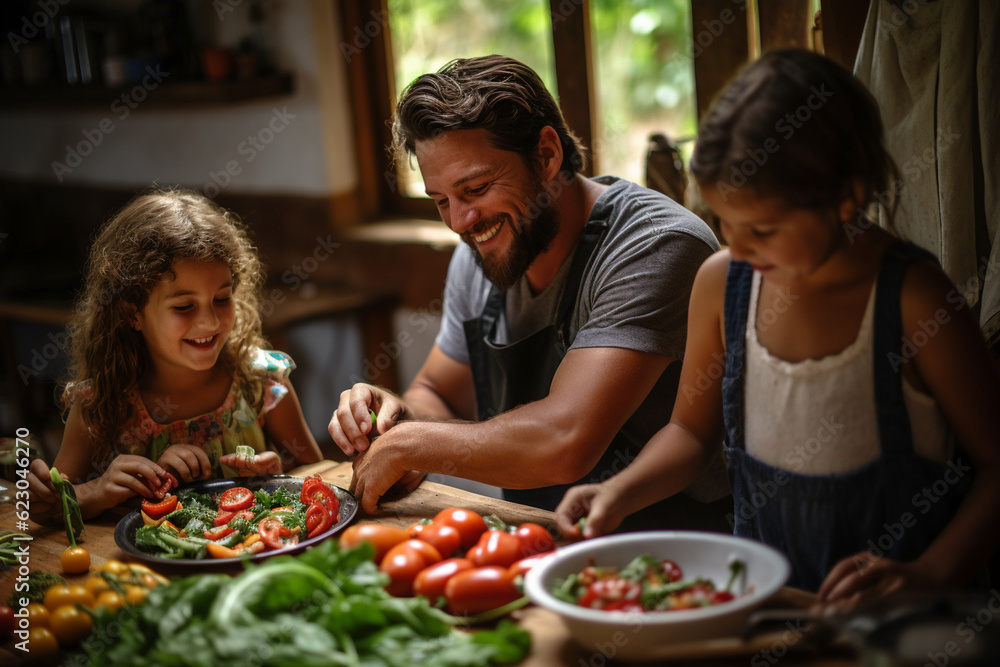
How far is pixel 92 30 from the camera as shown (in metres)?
4.21

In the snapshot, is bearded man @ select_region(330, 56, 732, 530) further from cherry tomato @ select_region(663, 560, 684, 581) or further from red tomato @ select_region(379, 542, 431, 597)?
cherry tomato @ select_region(663, 560, 684, 581)

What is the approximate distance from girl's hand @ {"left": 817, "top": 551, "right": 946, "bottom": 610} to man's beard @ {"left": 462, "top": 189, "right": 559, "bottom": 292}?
997mm

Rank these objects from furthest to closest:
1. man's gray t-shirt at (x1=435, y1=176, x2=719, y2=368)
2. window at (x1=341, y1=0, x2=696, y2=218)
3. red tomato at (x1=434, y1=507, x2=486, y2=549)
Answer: window at (x1=341, y1=0, x2=696, y2=218) < man's gray t-shirt at (x1=435, y1=176, x2=719, y2=368) < red tomato at (x1=434, y1=507, x2=486, y2=549)

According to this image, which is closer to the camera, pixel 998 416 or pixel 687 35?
pixel 998 416

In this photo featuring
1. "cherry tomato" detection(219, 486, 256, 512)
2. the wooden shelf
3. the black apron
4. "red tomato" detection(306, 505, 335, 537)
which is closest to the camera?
"red tomato" detection(306, 505, 335, 537)

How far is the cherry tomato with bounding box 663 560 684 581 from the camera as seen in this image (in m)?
1.12

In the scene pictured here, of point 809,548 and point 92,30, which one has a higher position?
point 92,30

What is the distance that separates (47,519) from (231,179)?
2.67 meters

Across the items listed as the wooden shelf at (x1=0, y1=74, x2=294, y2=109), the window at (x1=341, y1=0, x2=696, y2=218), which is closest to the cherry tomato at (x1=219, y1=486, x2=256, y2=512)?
the window at (x1=341, y1=0, x2=696, y2=218)

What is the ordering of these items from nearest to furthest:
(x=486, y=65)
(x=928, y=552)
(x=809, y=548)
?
(x=928, y=552) → (x=809, y=548) → (x=486, y=65)

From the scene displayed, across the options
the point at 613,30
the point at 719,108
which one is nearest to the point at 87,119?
the point at 613,30

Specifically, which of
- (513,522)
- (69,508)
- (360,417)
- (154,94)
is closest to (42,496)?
(69,508)

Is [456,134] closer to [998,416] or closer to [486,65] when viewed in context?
[486,65]

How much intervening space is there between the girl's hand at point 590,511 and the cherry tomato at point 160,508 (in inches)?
28.2
